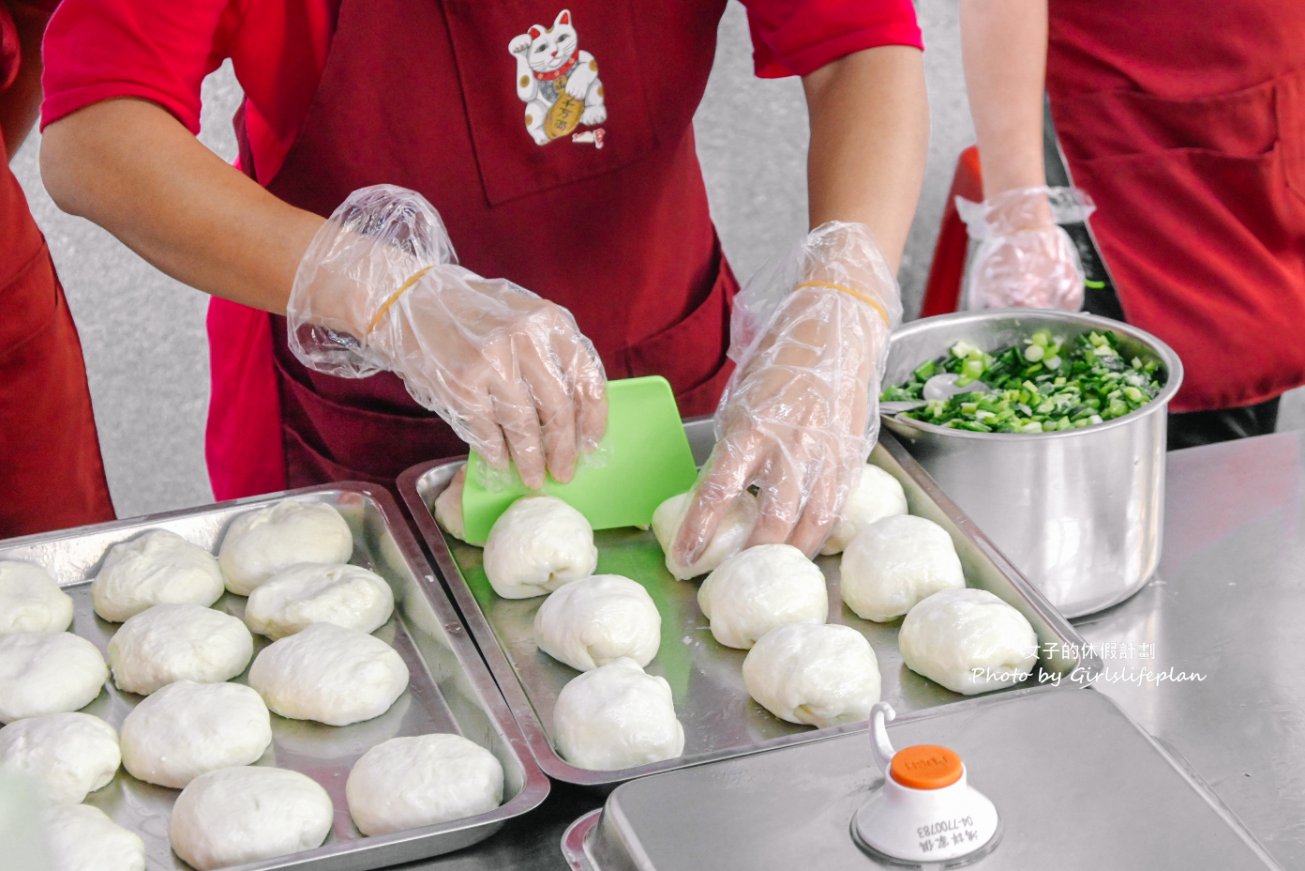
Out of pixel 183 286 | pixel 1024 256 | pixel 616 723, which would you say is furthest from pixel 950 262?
pixel 616 723

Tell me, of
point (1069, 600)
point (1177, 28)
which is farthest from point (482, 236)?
point (1177, 28)

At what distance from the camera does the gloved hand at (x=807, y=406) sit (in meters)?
1.43

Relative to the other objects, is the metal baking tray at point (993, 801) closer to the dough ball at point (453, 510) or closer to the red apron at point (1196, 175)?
the dough ball at point (453, 510)

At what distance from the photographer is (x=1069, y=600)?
142cm

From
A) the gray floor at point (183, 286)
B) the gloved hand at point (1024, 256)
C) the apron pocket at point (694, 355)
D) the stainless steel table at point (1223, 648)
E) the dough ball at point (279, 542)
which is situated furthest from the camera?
the gray floor at point (183, 286)

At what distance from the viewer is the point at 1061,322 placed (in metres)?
1.64

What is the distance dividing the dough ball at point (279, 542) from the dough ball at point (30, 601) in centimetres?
17

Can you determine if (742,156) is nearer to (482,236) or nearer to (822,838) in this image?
(482,236)

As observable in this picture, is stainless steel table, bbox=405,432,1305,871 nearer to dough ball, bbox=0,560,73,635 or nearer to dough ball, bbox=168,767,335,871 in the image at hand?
dough ball, bbox=168,767,335,871

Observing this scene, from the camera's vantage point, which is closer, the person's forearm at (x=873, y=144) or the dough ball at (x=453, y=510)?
the dough ball at (x=453, y=510)

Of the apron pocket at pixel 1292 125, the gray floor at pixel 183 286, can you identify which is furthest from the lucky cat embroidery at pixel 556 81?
the gray floor at pixel 183 286

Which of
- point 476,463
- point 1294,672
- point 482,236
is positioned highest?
point 482,236

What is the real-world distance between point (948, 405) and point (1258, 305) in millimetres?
923

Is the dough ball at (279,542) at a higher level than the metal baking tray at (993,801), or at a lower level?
higher
